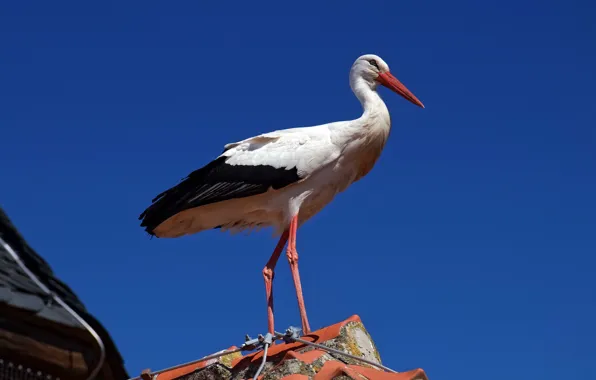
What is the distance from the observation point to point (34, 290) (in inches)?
111

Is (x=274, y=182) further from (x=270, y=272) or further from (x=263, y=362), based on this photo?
(x=263, y=362)

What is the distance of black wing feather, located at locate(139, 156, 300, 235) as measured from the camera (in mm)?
9148

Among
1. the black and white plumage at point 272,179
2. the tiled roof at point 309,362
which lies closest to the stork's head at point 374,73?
the black and white plumage at point 272,179

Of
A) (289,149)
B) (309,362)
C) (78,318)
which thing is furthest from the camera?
(289,149)

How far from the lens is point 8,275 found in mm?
2865

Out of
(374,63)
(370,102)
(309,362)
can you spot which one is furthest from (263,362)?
(374,63)

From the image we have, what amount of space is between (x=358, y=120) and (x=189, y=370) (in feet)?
12.5

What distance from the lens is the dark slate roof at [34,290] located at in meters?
2.73

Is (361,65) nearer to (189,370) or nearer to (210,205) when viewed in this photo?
(210,205)

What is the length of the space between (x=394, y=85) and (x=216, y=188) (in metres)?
2.54

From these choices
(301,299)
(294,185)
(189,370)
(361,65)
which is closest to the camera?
(189,370)

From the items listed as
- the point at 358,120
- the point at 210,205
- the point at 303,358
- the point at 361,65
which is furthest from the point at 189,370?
the point at 361,65

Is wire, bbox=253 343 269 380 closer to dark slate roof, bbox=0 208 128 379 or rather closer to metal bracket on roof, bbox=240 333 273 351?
metal bracket on roof, bbox=240 333 273 351

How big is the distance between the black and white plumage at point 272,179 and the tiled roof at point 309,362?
2.47 m
